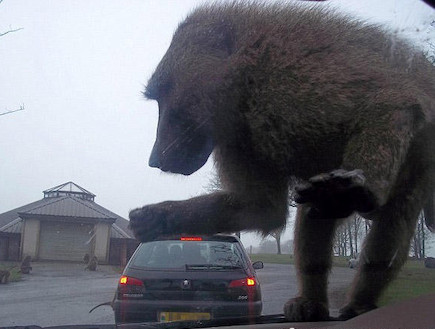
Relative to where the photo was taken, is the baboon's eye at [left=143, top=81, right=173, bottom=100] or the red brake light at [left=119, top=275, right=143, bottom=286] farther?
the baboon's eye at [left=143, top=81, right=173, bottom=100]

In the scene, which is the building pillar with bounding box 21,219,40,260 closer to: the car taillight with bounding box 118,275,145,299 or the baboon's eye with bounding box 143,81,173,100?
the car taillight with bounding box 118,275,145,299

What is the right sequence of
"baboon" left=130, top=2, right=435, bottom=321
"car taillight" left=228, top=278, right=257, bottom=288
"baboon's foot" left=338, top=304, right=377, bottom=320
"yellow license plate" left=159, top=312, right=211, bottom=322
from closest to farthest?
"baboon" left=130, top=2, right=435, bottom=321 < "yellow license plate" left=159, top=312, right=211, bottom=322 < "baboon's foot" left=338, top=304, right=377, bottom=320 < "car taillight" left=228, top=278, right=257, bottom=288

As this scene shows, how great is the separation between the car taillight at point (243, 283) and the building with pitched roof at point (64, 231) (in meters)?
0.75

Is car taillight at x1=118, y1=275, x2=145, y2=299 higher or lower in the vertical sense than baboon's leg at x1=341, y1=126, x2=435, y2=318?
lower

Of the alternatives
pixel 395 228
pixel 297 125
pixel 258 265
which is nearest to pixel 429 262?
pixel 395 228

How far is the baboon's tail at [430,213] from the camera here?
414 centimetres

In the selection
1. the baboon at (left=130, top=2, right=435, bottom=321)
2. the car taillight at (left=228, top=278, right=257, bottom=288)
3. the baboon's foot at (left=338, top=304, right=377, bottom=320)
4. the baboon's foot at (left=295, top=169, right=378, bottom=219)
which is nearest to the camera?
the baboon's foot at (left=295, top=169, right=378, bottom=219)

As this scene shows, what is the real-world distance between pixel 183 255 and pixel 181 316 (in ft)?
1.35

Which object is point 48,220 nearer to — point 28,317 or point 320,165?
point 28,317

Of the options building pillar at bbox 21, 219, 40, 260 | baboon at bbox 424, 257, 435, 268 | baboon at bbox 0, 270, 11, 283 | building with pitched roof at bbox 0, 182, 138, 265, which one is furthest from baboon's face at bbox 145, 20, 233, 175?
baboon at bbox 424, 257, 435, 268

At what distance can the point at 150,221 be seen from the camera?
390 centimetres

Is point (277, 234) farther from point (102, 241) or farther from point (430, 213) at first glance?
point (102, 241)

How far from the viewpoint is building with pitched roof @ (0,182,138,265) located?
4.28 meters

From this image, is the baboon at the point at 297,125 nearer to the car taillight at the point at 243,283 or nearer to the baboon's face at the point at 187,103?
the baboon's face at the point at 187,103
